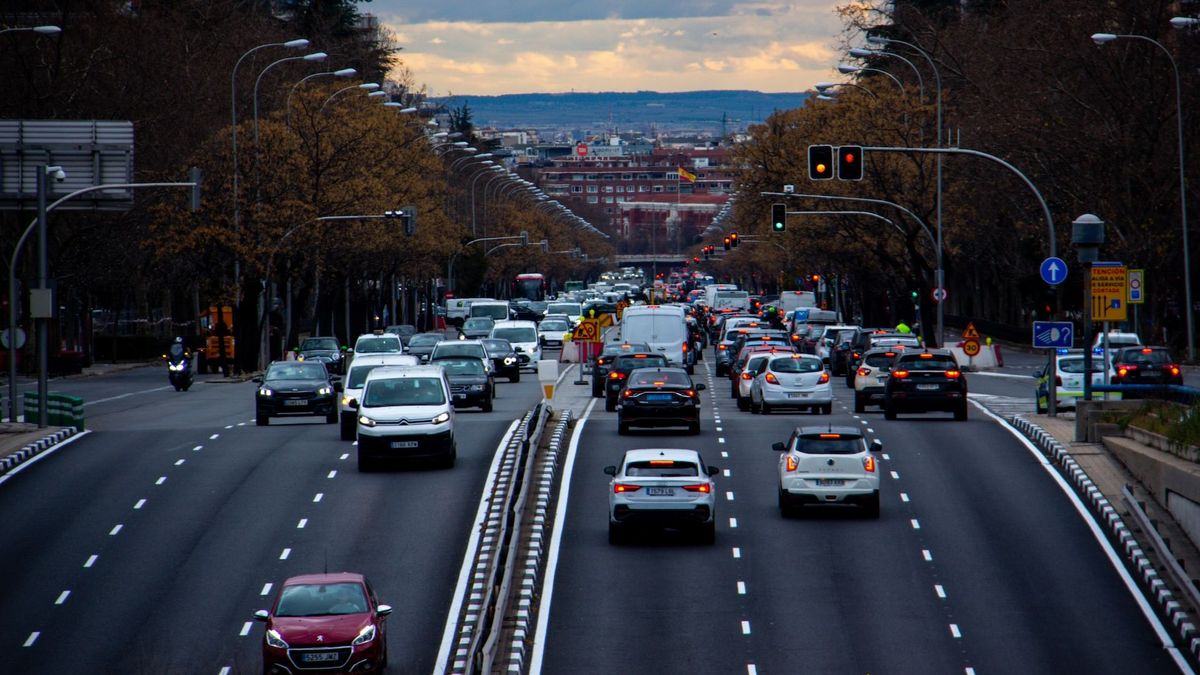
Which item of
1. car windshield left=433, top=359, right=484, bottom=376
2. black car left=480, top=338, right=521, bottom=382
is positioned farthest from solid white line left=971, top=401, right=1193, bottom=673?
black car left=480, top=338, right=521, bottom=382

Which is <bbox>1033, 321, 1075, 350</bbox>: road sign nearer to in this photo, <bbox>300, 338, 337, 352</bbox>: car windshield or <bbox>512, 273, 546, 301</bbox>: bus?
<bbox>300, 338, 337, 352</bbox>: car windshield

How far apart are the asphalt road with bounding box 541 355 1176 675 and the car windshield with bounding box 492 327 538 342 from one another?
108 ft

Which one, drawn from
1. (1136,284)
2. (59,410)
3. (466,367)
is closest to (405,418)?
(59,410)

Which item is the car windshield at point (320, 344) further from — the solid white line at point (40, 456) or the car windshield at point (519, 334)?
the solid white line at point (40, 456)

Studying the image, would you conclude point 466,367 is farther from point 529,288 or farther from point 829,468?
point 529,288

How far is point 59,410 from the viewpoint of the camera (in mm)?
41375

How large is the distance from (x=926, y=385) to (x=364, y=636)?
23.7m

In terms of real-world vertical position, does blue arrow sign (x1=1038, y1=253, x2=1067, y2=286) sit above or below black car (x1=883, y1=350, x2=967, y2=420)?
above

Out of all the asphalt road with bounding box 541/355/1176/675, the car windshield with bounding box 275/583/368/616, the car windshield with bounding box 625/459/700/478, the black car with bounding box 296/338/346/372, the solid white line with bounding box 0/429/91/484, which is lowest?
the asphalt road with bounding box 541/355/1176/675

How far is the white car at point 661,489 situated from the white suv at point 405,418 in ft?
22.3

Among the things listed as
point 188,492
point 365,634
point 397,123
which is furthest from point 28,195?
point 397,123

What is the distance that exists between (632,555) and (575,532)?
1.79 meters

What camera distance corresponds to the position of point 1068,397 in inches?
1694

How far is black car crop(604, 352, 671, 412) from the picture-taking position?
1833 inches
